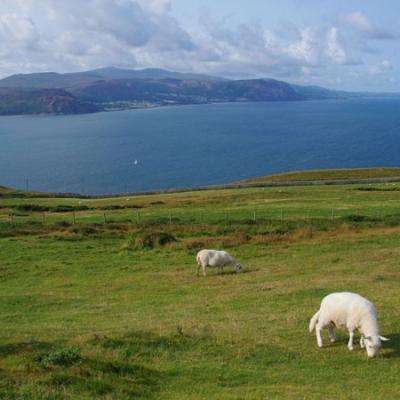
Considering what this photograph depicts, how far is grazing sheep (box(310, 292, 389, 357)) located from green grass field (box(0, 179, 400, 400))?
384mm

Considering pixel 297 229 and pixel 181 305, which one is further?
pixel 297 229

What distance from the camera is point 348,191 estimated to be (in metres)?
72.6

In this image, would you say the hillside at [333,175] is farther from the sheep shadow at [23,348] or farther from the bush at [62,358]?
the bush at [62,358]

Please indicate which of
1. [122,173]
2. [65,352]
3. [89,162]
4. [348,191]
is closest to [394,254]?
[65,352]

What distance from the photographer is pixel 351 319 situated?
1470cm

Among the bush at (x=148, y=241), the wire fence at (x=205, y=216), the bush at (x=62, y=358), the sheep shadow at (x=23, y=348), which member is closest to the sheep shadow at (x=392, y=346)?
the bush at (x=62, y=358)

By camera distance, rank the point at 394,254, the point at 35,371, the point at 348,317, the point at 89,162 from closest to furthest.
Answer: the point at 35,371, the point at 348,317, the point at 394,254, the point at 89,162

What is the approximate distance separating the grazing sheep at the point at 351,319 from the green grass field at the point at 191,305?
38 centimetres

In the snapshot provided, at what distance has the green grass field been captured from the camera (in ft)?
40.3

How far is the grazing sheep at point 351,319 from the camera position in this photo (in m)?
14.2

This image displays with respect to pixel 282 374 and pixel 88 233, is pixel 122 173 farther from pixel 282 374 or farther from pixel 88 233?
pixel 282 374

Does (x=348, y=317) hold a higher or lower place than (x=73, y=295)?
higher

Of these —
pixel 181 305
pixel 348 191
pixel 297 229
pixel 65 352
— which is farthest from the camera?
pixel 348 191

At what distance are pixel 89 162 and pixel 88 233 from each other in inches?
5975
